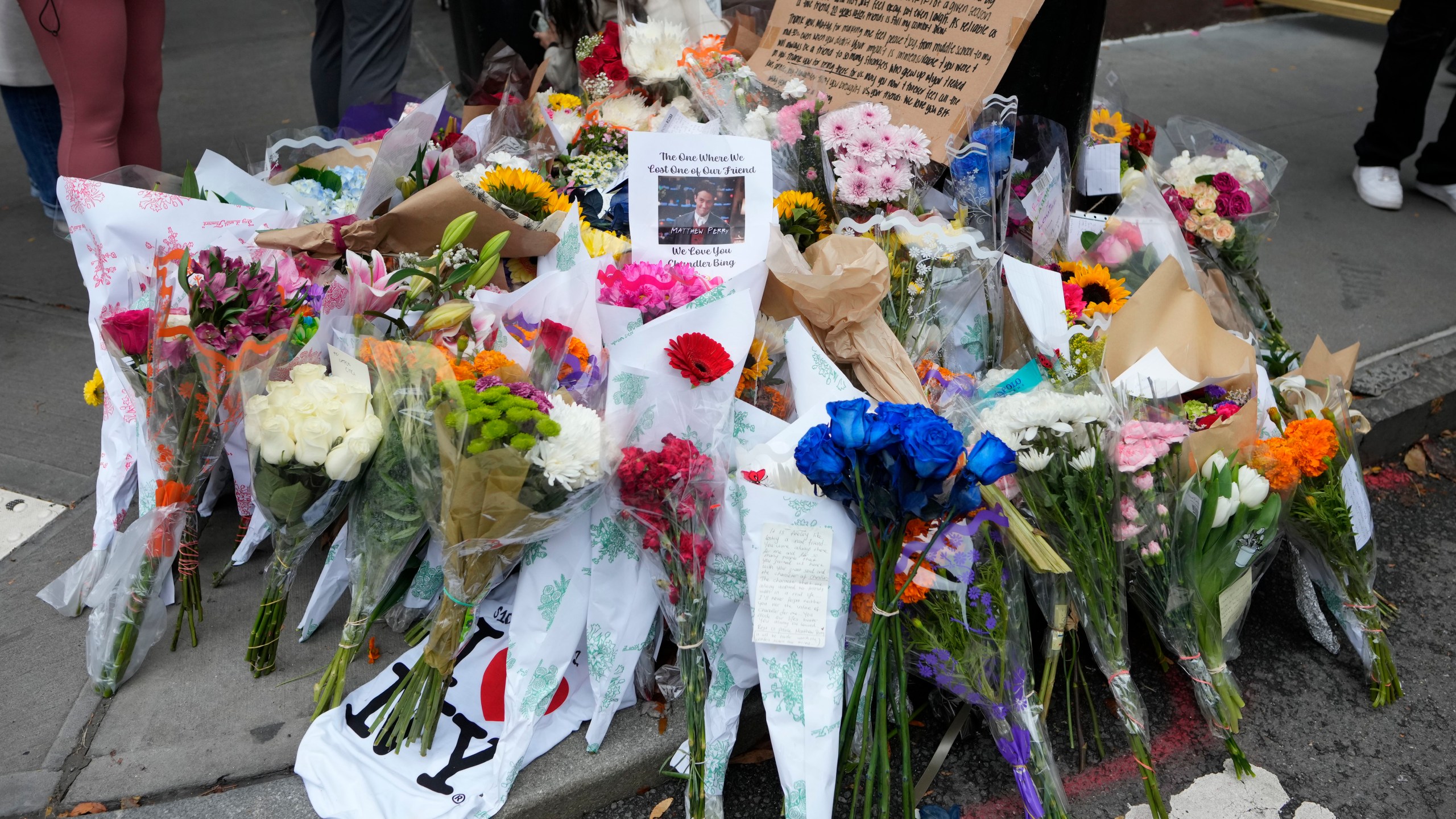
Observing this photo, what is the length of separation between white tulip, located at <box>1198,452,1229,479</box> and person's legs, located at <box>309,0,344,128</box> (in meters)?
3.45

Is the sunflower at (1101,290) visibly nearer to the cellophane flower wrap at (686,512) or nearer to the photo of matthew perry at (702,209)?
the photo of matthew perry at (702,209)

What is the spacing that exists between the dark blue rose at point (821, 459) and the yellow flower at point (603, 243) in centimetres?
95

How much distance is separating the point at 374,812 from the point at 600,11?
3.12 meters

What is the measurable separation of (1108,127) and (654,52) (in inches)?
65.2

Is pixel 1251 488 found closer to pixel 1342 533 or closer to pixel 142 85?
pixel 1342 533

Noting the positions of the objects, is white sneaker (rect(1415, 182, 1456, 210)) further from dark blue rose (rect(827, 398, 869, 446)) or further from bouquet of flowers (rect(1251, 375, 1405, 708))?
dark blue rose (rect(827, 398, 869, 446))

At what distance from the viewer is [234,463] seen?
2480 mm

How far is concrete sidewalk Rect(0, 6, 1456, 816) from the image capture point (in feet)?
6.80

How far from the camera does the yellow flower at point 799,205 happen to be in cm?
273

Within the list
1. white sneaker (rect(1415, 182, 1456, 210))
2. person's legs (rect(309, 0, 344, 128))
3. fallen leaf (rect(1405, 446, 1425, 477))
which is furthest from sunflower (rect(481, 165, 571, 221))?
white sneaker (rect(1415, 182, 1456, 210))

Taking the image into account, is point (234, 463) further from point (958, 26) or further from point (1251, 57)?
point (1251, 57)

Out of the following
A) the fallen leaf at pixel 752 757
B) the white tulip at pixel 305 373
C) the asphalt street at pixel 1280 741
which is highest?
the white tulip at pixel 305 373

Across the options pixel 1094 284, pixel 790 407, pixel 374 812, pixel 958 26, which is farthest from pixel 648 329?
pixel 958 26

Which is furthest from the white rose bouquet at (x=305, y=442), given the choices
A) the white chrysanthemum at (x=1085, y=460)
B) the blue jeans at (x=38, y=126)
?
the blue jeans at (x=38, y=126)
